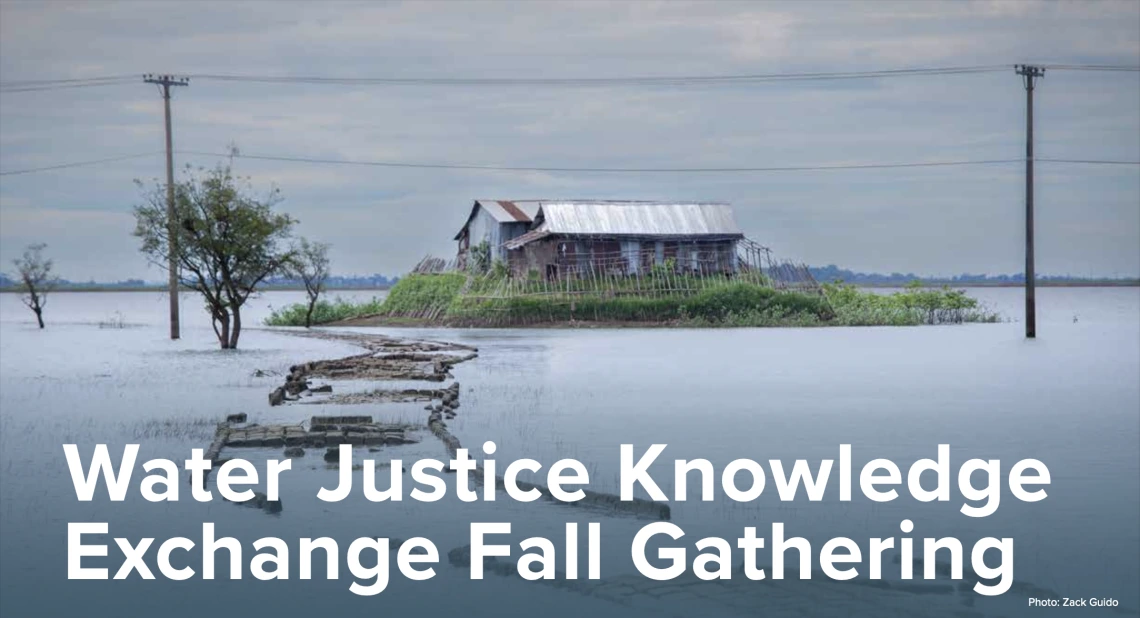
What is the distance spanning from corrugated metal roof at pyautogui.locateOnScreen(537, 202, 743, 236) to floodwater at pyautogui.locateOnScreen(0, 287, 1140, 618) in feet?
78.5

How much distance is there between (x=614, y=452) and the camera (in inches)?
721

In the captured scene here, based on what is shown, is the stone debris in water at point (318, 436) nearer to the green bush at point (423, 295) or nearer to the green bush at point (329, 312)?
the green bush at point (423, 295)

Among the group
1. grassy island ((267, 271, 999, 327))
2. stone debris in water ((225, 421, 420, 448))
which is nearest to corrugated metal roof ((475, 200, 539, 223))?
grassy island ((267, 271, 999, 327))

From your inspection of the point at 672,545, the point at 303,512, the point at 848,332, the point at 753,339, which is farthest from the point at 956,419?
the point at 848,332

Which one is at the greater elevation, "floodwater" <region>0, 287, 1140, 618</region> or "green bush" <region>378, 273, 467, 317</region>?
"green bush" <region>378, 273, 467, 317</region>

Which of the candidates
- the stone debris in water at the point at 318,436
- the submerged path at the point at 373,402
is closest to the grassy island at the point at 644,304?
the submerged path at the point at 373,402

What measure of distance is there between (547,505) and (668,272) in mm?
50400

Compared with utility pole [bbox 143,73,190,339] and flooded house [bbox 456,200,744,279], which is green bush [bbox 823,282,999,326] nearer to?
flooded house [bbox 456,200,744,279]

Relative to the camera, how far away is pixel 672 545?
41.1 feet

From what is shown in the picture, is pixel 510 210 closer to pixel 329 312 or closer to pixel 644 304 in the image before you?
pixel 329 312

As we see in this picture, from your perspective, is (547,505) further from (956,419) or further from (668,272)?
(668,272)

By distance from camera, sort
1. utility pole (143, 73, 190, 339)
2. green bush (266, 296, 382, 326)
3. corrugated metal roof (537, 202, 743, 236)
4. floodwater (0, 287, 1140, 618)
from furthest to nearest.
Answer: green bush (266, 296, 382, 326)
corrugated metal roof (537, 202, 743, 236)
utility pole (143, 73, 190, 339)
floodwater (0, 287, 1140, 618)

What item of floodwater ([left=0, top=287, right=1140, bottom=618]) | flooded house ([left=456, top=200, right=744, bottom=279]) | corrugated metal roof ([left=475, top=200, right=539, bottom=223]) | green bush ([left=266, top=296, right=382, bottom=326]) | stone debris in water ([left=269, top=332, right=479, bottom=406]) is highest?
corrugated metal roof ([left=475, top=200, right=539, bottom=223])

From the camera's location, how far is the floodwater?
11125 millimetres
